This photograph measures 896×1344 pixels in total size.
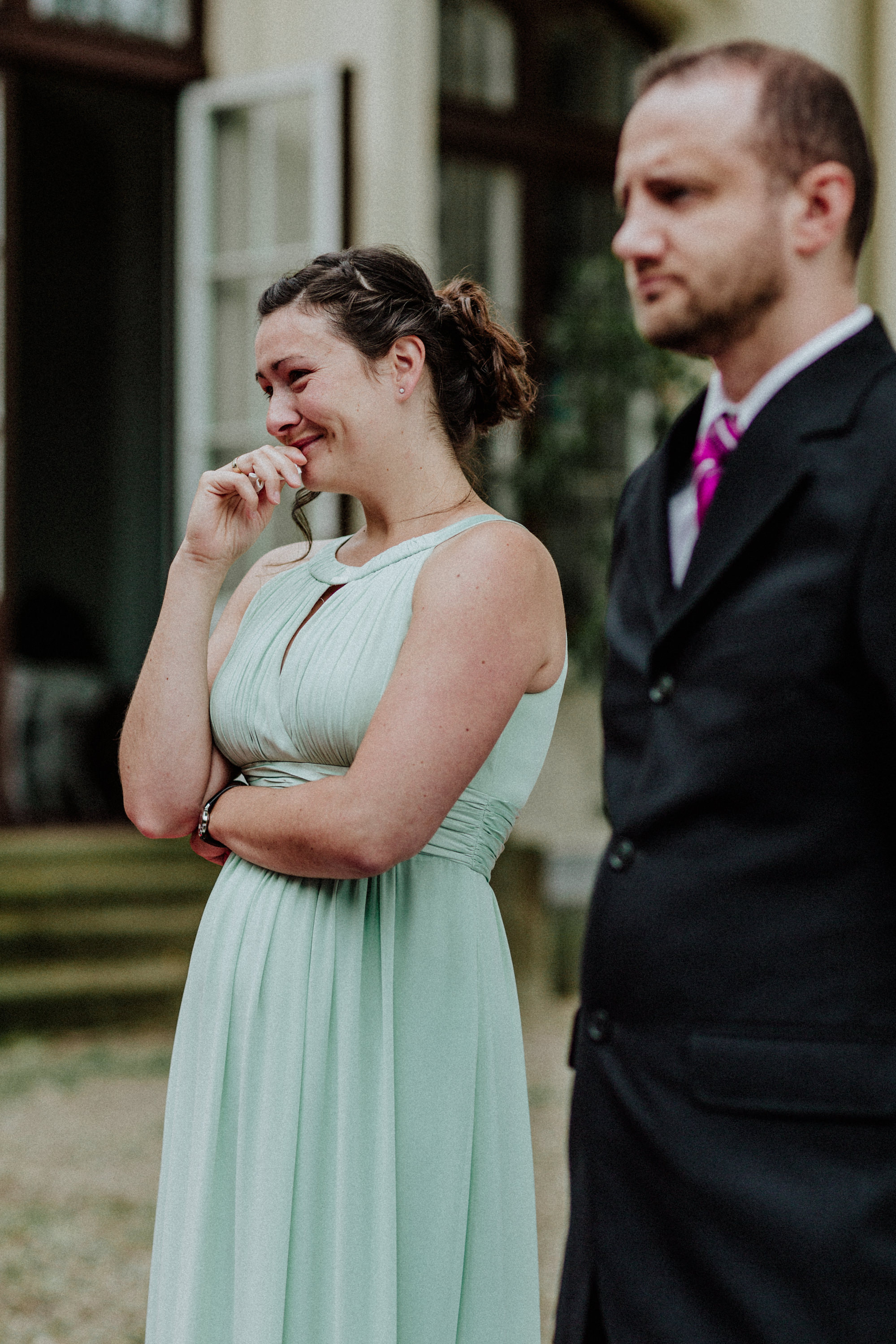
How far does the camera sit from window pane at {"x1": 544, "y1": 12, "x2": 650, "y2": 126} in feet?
25.1

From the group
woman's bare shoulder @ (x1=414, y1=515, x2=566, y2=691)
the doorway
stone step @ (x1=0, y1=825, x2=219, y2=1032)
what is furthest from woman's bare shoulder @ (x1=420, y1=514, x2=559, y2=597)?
the doorway

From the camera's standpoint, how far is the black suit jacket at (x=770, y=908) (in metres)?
1.16

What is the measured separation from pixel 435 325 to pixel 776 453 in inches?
32.3

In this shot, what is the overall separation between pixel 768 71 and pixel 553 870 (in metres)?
5.87

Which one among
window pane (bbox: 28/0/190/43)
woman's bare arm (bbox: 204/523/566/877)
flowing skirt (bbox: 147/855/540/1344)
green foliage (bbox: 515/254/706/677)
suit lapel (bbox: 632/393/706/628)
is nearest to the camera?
suit lapel (bbox: 632/393/706/628)

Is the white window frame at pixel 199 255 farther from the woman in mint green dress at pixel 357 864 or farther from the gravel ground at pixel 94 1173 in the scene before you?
the woman in mint green dress at pixel 357 864

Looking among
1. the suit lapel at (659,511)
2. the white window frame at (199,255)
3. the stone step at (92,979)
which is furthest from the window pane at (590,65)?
the suit lapel at (659,511)

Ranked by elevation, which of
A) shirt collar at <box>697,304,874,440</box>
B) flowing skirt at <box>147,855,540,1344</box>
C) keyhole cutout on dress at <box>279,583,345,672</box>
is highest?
shirt collar at <box>697,304,874,440</box>

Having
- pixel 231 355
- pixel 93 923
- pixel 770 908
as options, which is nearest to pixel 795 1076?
pixel 770 908

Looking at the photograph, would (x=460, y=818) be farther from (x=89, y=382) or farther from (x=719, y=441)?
(x=89, y=382)

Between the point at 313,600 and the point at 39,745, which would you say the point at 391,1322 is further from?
the point at 39,745

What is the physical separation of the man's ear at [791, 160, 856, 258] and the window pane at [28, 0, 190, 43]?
6.22 m

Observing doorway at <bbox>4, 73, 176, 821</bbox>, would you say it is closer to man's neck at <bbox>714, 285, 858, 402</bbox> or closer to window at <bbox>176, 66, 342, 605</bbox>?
window at <bbox>176, 66, 342, 605</bbox>

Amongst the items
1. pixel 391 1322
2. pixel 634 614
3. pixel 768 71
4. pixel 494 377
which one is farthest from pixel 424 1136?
pixel 768 71
